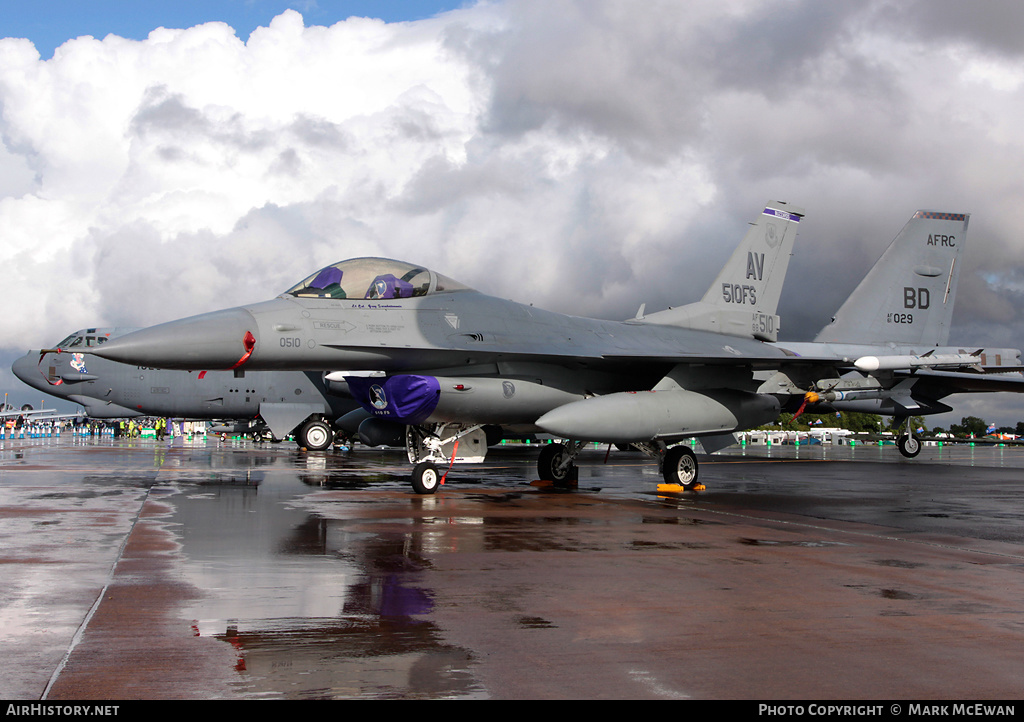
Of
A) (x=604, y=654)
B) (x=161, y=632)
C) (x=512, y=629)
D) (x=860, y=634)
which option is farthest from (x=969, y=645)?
(x=161, y=632)

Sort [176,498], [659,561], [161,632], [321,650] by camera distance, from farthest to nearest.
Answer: [176,498]
[659,561]
[161,632]
[321,650]

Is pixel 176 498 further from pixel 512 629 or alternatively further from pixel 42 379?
pixel 42 379

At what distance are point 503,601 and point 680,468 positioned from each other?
9440 millimetres

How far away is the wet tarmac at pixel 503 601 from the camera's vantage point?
341cm

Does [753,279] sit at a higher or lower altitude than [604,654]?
higher

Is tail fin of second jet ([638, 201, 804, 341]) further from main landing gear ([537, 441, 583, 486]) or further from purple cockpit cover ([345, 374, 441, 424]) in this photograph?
purple cockpit cover ([345, 374, 441, 424])

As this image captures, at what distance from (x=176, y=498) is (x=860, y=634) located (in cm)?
946

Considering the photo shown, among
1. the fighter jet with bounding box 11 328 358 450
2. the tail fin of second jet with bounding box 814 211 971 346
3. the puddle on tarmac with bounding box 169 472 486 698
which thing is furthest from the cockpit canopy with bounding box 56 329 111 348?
the tail fin of second jet with bounding box 814 211 971 346

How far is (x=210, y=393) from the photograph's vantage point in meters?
27.5

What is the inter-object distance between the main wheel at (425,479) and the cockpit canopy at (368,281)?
254 centimetres

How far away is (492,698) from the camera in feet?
10.4

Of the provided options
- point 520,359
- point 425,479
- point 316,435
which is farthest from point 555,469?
point 316,435

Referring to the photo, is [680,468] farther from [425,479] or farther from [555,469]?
[425,479]

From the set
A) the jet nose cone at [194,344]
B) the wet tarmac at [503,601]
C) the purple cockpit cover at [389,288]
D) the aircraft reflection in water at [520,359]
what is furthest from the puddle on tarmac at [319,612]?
the purple cockpit cover at [389,288]
